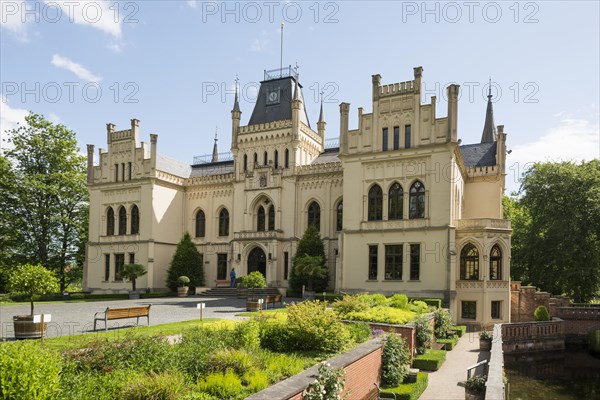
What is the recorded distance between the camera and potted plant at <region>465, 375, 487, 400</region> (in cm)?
1308

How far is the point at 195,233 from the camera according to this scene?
43.5 metres

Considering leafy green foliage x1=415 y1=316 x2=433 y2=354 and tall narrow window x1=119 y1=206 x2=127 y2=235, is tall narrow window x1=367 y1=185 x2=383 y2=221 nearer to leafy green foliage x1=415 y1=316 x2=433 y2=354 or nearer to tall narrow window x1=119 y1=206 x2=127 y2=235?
leafy green foliage x1=415 y1=316 x2=433 y2=354

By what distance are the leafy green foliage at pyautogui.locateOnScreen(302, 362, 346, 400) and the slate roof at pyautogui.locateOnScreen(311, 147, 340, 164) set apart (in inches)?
1226

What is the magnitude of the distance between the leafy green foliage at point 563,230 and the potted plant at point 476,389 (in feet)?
88.1

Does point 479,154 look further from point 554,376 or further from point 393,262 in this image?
point 554,376

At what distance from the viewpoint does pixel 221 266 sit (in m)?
Answer: 41.9

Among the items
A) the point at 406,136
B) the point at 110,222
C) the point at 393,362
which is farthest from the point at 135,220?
the point at 393,362

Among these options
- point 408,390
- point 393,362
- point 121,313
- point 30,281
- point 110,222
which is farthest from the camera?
point 110,222

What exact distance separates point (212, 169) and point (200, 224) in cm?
589

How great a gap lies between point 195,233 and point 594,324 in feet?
102

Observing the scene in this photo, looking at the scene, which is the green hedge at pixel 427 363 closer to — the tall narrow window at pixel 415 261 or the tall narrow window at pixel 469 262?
the tall narrow window at pixel 415 261

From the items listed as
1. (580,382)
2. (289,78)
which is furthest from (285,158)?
(580,382)

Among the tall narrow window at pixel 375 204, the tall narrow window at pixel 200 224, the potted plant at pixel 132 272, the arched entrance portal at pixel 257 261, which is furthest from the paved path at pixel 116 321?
the tall narrow window at pixel 200 224

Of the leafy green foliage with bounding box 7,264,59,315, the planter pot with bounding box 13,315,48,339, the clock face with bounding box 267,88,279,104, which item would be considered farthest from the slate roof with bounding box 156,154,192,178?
the planter pot with bounding box 13,315,48,339
